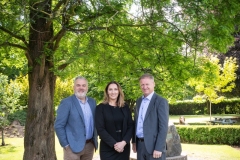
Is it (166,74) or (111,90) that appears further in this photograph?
(166,74)

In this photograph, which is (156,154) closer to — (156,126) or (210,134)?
(156,126)

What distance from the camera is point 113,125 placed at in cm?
404

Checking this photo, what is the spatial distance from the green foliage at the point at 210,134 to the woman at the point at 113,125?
11607 millimetres

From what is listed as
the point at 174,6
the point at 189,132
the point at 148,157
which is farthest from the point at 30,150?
the point at 189,132

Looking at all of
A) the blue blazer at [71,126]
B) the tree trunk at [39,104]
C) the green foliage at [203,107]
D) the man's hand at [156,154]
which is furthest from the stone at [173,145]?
the green foliage at [203,107]

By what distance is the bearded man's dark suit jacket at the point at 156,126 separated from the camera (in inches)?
155

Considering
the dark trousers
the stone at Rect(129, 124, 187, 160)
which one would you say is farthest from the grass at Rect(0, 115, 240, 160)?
the dark trousers

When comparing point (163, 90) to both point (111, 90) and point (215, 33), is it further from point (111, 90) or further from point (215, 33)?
point (111, 90)

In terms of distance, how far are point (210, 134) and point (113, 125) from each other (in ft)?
39.2

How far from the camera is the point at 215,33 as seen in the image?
464 cm

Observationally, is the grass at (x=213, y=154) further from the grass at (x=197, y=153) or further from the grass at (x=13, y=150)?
the grass at (x=13, y=150)

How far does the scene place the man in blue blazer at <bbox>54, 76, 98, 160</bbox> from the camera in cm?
402

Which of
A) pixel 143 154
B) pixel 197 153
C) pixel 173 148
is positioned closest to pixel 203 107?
pixel 197 153

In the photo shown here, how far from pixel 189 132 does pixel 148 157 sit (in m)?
12.0
